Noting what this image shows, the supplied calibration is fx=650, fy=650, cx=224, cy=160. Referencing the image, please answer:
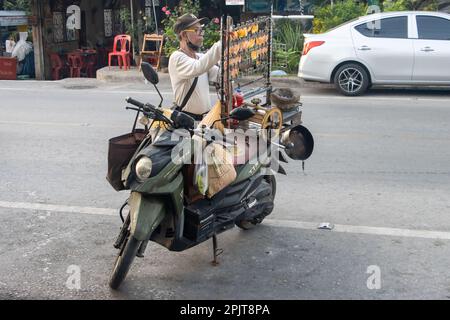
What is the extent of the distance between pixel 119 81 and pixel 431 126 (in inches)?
330

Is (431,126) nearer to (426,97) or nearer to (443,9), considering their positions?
(426,97)

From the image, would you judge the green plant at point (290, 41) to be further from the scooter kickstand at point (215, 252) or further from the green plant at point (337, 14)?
the scooter kickstand at point (215, 252)

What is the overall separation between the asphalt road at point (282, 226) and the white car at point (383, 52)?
2.46 meters

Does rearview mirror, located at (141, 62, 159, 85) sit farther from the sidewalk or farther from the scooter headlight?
the sidewalk

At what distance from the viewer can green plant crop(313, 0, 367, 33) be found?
14625 millimetres

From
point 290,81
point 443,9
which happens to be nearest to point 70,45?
point 290,81

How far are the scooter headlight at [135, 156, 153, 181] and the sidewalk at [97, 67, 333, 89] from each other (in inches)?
392

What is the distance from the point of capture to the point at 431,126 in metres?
9.27

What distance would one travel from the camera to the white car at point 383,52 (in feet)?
39.0

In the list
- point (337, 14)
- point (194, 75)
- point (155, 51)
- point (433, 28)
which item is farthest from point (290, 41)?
point (194, 75)

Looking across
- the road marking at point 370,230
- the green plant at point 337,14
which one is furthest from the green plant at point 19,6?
the road marking at point 370,230

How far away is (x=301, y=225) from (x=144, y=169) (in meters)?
2.00

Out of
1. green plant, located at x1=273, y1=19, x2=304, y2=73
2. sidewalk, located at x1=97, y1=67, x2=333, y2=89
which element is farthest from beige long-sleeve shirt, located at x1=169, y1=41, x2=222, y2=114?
green plant, located at x1=273, y1=19, x2=304, y2=73

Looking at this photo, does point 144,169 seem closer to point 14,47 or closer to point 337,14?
point 337,14
